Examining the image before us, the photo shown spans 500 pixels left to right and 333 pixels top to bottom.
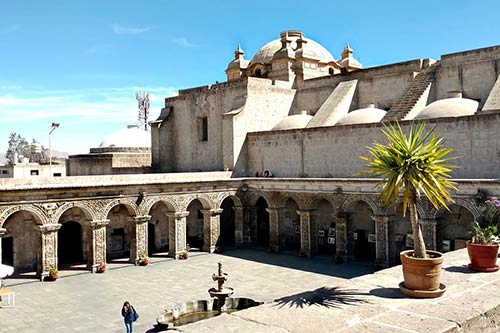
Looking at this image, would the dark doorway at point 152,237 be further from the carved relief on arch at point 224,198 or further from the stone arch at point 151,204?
the carved relief on arch at point 224,198

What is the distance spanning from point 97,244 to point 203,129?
460 inches

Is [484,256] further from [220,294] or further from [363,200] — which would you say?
[363,200]

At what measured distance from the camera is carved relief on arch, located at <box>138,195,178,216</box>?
22.8 meters

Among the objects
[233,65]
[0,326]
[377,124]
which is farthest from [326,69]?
[0,326]

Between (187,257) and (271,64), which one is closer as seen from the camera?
(187,257)

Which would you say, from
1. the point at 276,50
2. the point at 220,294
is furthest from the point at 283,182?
the point at 276,50

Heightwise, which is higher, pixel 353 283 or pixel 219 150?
pixel 219 150

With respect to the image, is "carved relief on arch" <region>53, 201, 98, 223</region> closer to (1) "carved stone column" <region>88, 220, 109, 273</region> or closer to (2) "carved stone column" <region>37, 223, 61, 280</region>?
(1) "carved stone column" <region>88, 220, 109, 273</region>

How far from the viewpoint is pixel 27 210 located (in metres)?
19.3

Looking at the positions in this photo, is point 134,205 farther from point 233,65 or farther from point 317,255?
point 233,65

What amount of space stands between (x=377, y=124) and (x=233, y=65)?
1905cm

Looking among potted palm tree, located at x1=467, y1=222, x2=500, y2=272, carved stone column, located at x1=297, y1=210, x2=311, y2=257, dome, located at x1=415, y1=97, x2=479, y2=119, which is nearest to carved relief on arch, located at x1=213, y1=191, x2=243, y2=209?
carved stone column, located at x1=297, y1=210, x2=311, y2=257

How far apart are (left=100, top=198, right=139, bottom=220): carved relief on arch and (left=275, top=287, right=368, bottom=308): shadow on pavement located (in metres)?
15.9

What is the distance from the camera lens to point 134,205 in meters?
22.5
